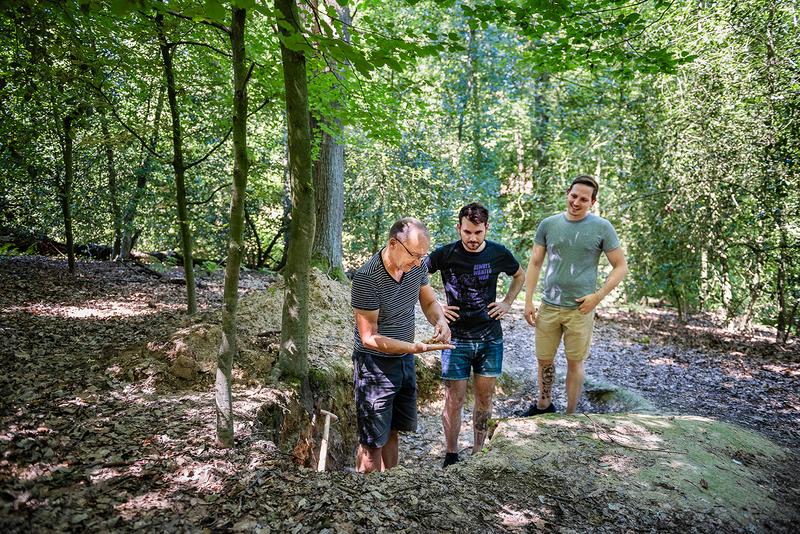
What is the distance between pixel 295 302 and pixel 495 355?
5.80 ft

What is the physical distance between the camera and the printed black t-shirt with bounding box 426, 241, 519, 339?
365cm

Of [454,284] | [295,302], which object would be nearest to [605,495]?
[454,284]

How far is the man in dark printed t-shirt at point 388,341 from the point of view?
2.94m

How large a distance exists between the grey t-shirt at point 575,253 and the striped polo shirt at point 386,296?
1.34 meters

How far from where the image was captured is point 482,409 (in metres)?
3.81

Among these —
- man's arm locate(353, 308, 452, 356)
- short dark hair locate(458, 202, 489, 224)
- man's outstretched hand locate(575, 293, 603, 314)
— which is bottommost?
man's arm locate(353, 308, 452, 356)

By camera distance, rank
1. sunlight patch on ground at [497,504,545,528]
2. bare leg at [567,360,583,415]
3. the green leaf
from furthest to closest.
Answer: bare leg at [567,360,583,415], sunlight patch on ground at [497,504,545,528], the green leaf

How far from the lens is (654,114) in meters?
9.75

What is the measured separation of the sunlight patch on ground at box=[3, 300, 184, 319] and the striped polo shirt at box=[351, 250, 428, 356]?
4002 millimetres

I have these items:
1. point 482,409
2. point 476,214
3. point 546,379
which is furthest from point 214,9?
point 546,379

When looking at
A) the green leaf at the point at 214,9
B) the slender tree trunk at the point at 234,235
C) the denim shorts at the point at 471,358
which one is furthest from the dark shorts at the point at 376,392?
the green leaf at the point at 214,9

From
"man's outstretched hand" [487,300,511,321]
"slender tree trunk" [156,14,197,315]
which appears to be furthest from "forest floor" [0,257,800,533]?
"man's outstretched hand" [487,300,511,321]

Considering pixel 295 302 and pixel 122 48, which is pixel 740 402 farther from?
pixel 122 48

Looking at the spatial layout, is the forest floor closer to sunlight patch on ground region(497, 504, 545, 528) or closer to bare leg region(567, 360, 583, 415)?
sunlight patch on ground region(497, 504, 545, 528)
